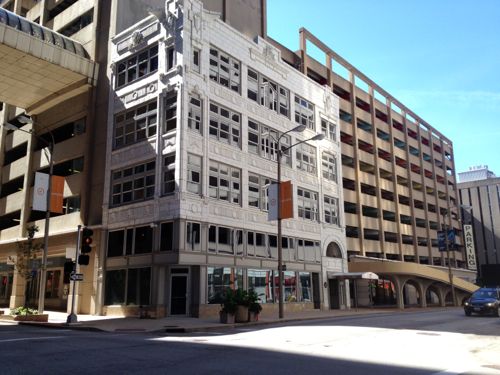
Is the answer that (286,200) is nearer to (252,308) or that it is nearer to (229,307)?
(252,308)

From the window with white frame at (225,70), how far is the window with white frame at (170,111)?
3718 millimetres

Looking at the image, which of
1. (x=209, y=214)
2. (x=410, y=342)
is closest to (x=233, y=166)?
(x=209, y=214)

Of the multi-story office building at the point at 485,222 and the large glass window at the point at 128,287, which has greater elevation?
the multi-story office building at the point at 485,222

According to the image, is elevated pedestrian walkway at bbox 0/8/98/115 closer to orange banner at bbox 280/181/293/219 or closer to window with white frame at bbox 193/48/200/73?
window with white frame at bbox 193/48/200/73

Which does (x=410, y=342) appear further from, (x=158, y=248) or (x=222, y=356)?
(x=158, y=248)

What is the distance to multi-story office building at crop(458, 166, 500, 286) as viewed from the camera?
9031 cm

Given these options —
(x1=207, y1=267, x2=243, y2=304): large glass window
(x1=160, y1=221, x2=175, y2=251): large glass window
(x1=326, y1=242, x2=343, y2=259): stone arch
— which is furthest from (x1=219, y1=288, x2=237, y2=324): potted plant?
(x1=326, y1=242, x2=343, y2=259): stone arch

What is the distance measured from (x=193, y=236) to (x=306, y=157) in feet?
52.6

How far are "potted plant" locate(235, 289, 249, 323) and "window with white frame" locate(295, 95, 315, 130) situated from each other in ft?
71.0

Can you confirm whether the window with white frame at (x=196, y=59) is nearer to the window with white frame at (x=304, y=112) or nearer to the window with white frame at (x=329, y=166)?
the window with white frame at (x=304, y=112)

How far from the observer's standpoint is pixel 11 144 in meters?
43.8

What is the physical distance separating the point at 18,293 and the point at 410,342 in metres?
34.7

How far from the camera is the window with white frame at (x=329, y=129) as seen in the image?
44.2m

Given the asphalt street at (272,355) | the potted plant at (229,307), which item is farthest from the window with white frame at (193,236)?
the asphalt street at (272,355)
